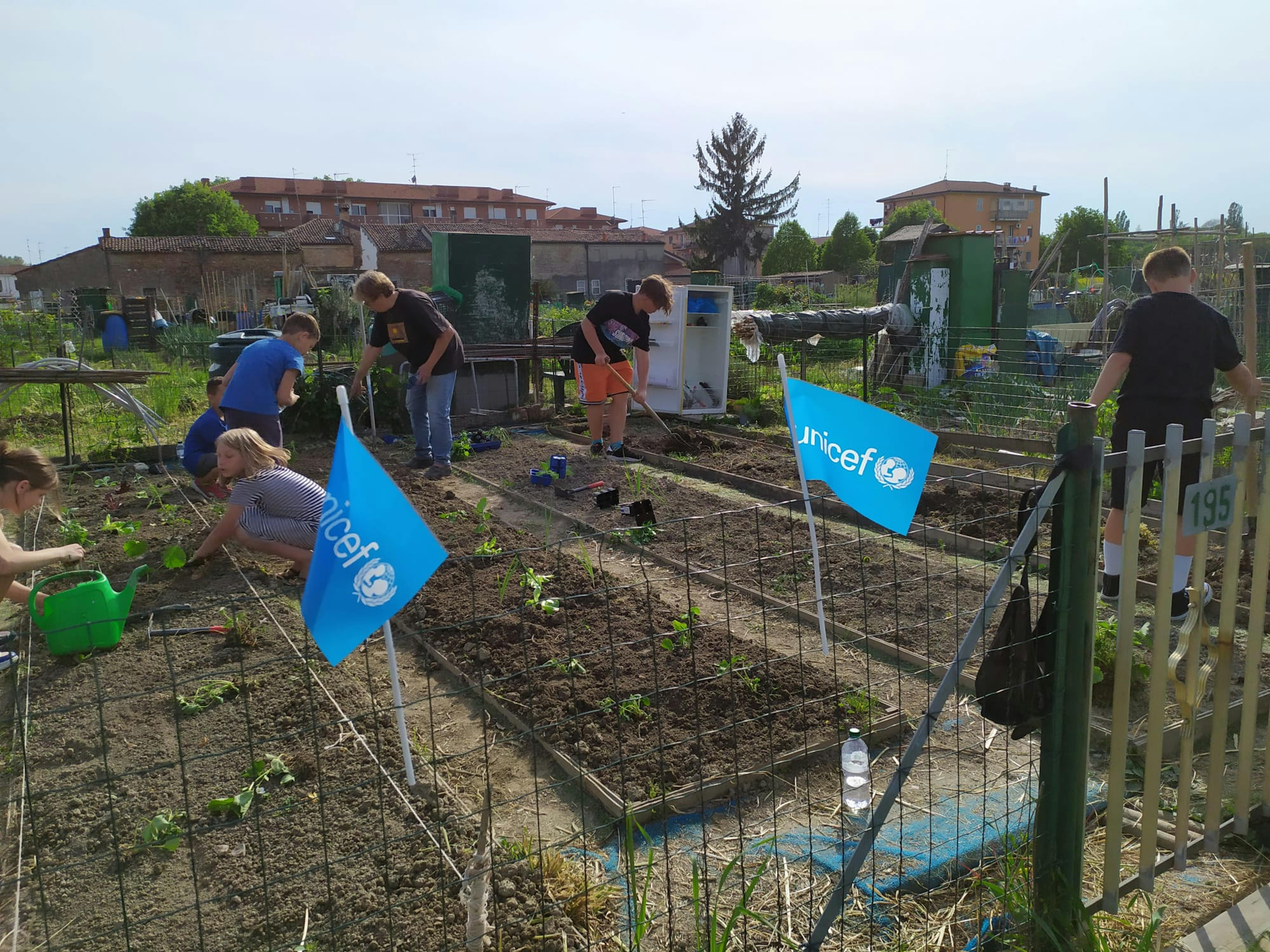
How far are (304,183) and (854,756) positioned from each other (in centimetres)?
9215

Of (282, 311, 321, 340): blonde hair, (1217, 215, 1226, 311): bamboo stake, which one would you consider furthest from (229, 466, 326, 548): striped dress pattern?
(1217, 215, 1226, 311): bamboo stake

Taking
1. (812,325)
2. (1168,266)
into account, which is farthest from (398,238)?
(1168,266)

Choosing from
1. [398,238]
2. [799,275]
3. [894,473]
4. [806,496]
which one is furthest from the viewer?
[398,238]

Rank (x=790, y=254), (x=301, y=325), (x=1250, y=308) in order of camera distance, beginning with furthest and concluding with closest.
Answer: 1. (x=790, y=254)
2. (x=301, y=325)
3. (x=1250, y=308)

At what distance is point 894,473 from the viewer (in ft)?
9.78

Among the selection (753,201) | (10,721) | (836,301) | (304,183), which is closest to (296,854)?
(10,721)

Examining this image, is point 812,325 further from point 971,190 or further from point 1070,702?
point 971,190

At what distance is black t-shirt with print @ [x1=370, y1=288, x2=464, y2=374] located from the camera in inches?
325

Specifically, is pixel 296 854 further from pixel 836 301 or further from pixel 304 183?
pixel 304 183

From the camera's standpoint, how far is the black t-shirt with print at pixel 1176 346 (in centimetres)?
446

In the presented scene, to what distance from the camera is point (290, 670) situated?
14.6ft

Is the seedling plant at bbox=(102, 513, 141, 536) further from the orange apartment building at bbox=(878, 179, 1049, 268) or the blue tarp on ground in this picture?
the orange apartment building at bbox=(878, 179, 1049, 268)

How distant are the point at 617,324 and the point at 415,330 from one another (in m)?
1.88

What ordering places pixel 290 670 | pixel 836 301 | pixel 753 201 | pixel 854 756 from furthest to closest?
pixel 753 201 < pixel 836 301 < pixel 290 670 < pixel 854 756
